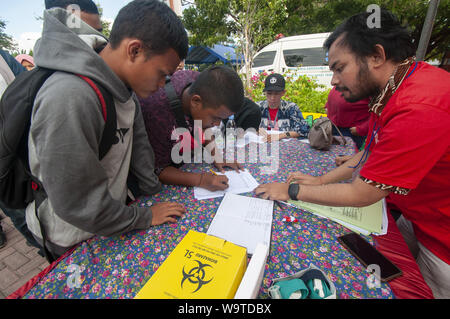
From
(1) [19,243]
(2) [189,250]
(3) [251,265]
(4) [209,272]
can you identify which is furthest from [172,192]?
(1) [19,243]

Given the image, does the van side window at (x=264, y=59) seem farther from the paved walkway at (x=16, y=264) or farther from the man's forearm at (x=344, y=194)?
the paved walkway at (x=16, y=264)

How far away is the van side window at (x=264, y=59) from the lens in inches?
301

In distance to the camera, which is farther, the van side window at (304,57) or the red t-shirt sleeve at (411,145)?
the van side window at (304,57)

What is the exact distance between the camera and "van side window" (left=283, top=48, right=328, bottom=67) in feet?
22.0

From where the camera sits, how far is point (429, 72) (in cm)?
96

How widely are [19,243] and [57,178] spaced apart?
107 inches

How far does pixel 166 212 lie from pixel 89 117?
586 mm

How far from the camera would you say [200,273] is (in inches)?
27.3

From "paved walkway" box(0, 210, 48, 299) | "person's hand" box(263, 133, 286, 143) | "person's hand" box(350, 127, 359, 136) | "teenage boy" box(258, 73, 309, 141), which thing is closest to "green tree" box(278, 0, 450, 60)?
"teenage boy" box(258, 73, 309, 141)

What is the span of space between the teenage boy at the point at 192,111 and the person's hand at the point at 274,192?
0.24 meters

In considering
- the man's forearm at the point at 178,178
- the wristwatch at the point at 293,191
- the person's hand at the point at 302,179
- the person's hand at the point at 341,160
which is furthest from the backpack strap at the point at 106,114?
the person's hand at the point at 341,160

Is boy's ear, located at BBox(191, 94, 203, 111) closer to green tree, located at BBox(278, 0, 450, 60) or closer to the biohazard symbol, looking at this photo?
the biohazard symbol

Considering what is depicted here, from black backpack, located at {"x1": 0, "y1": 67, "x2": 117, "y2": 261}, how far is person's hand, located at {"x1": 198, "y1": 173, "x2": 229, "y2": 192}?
63cm

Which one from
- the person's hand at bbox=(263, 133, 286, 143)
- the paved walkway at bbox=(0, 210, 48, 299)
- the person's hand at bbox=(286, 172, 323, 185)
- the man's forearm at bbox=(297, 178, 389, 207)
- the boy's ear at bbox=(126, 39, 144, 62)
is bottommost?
the paved walkway at bbox=(0, 210, 48, 299)
